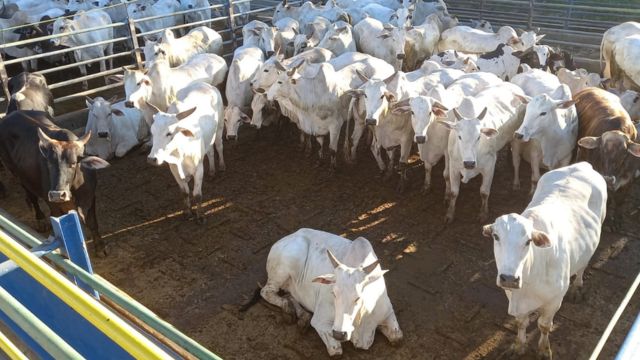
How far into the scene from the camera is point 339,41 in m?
12.2

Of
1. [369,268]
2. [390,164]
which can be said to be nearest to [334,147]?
[390,164]

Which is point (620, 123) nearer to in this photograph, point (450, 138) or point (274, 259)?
point (450, 138)

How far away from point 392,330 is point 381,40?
858 centimetres

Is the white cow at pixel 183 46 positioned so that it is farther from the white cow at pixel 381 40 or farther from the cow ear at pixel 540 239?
the cow ear at pixel 540 239

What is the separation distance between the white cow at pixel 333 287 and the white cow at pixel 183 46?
23.2 feet

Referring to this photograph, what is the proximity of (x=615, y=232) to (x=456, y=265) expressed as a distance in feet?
7.41

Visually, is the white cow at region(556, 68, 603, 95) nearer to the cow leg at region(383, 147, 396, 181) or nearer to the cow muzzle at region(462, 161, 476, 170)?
the cow leg at region(383, 147, 396, 181)

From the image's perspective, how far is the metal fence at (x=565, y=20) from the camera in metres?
14.3

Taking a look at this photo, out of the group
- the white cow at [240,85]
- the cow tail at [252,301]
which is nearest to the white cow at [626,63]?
the white cow at [240,85]

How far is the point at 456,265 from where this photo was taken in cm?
658

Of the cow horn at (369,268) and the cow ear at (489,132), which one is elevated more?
the cow ear at (489,132)

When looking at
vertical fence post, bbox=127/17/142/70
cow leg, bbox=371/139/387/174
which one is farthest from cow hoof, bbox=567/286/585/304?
vertical fence post, bbox=127/17/142/70

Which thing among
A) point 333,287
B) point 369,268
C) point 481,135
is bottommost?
point 333,287

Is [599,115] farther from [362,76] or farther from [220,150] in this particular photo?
[220,150]
